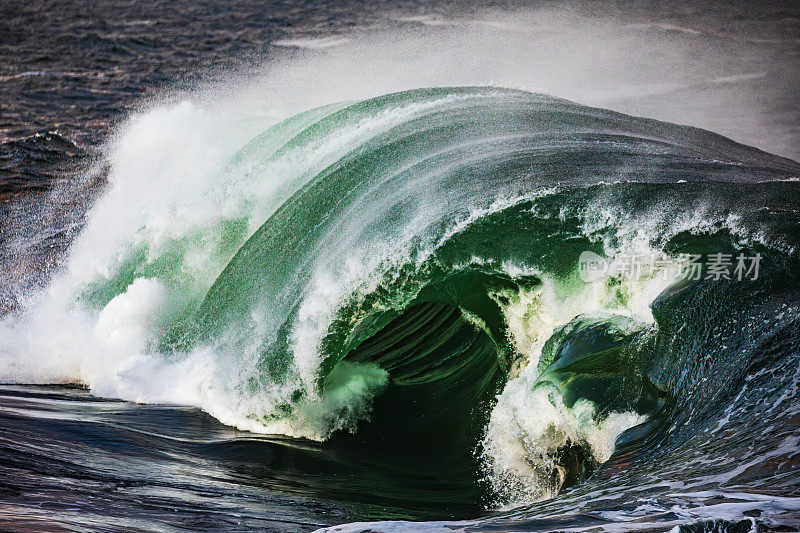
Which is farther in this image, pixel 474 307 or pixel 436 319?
pixel 436 319

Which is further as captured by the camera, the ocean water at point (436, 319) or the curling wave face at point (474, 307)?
the curling wave face at point (474, 307)

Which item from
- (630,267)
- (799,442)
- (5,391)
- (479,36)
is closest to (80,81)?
(479,36)

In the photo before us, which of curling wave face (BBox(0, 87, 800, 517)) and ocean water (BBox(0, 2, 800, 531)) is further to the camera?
curling wave face (BBox(0, 87, 800, 517))

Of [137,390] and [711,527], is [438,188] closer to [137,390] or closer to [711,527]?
[137,390]
